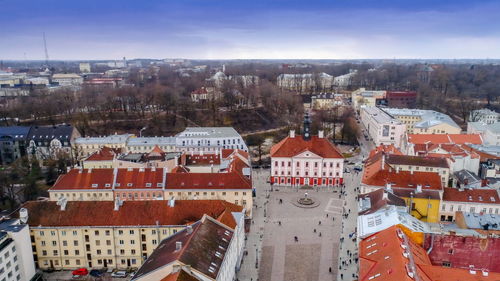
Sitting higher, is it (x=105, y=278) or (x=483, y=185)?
(x=483, y=185)

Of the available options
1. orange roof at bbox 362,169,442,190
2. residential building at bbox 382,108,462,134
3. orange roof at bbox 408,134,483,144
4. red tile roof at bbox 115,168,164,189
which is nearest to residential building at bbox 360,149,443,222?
orange roof at bbox 362,169,442,190

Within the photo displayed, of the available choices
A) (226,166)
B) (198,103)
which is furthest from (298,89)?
(226,166)

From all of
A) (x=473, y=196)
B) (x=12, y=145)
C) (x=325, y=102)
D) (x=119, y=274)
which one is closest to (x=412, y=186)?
(x=473, y=196)

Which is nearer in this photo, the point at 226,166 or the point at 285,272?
the point at 285,272

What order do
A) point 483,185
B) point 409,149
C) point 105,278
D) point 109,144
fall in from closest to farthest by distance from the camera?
point 105,278 → point 483,185 → point 409,149 → point 109,144

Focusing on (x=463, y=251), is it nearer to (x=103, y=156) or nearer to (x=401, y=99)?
Answer: (x=103, y=156)

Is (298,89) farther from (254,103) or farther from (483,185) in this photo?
(483,185)

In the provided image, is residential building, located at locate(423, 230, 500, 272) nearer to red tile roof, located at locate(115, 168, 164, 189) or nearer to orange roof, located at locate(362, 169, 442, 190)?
→ orange roof, located at locate(362, 169, 442, 190)
